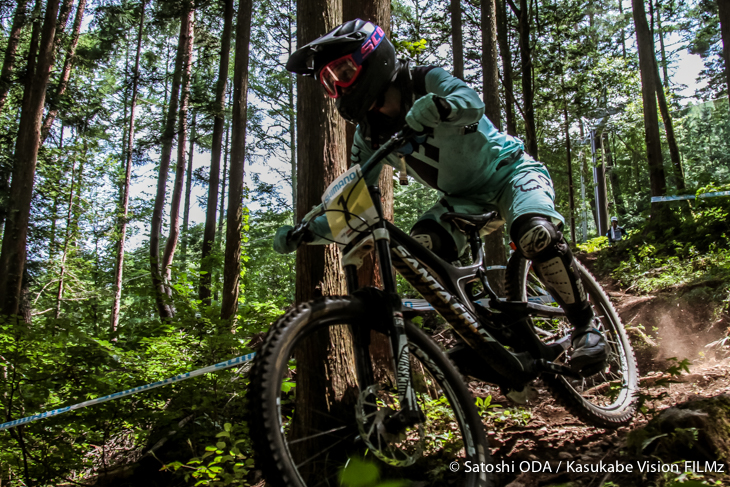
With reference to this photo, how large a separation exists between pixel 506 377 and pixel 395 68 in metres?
1.68

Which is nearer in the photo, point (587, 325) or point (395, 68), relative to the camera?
point (395, 68)

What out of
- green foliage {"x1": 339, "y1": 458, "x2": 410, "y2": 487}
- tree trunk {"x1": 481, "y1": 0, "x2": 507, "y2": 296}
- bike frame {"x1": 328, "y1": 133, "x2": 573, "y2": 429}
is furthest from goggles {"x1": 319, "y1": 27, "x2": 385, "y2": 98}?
tree trunk {"x1": 481, "y1": 0, "x2": 507, "y2": 296}

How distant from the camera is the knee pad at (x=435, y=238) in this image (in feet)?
8.29

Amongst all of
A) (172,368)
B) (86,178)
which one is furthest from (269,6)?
(172,368)

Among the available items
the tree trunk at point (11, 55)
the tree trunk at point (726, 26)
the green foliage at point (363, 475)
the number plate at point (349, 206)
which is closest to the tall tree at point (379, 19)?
the number plate at point (349, 206)

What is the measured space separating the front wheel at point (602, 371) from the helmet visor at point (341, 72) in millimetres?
1540

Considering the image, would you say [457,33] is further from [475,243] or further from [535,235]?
[535,235]

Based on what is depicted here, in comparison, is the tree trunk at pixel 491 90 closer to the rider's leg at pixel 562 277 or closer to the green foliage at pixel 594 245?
the rider's leg at pixel 562 277

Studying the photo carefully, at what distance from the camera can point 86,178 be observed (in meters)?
16.4

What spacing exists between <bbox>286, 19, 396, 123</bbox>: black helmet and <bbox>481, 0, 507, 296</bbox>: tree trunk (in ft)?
15.9

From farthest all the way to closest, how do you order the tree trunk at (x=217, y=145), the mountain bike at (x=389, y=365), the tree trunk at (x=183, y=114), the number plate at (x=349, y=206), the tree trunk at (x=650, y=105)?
1. the tree trunk at (x=183, y=114)
2. the tree trunk at (x=217, y=145)
3. the tree trunk at (x=650, y=105)
4. the number plate at (x=349, y=206)
5. the mountain bike at (x=389, y=365)

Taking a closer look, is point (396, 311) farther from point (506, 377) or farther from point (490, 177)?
point (490, 177)

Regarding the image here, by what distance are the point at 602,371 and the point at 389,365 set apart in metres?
1.80

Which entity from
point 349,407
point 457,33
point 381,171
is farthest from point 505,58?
point 349,407
